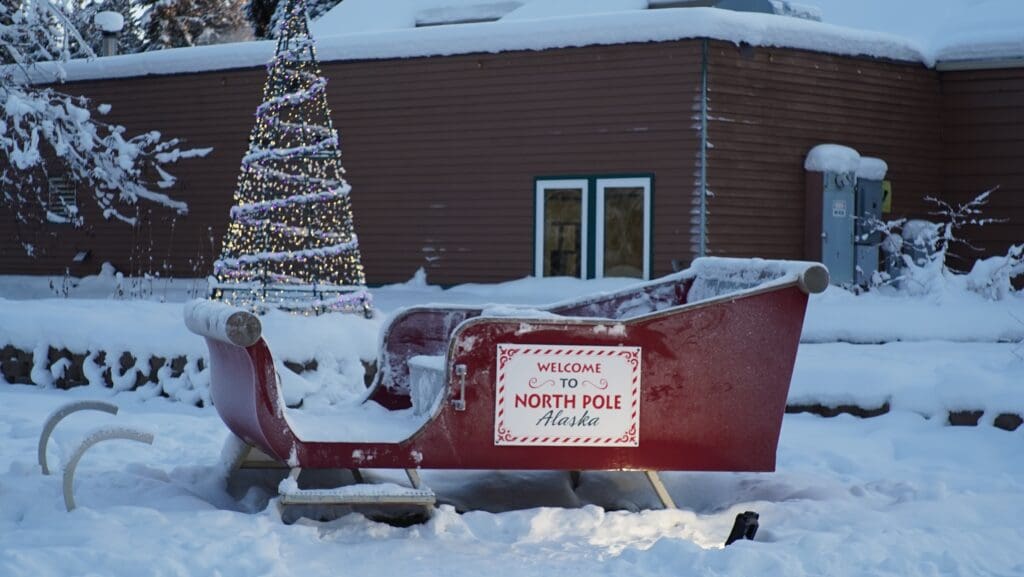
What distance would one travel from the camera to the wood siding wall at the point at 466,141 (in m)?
17.1

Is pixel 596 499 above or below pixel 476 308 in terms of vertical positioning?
below

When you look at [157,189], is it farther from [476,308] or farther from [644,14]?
[476,308]

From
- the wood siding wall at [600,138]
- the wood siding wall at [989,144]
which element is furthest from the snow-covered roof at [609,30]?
the wood siding wall at [989,144]

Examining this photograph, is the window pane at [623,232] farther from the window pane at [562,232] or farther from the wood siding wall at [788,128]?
the wood siding wall at [788,128]

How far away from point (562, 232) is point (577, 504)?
1162 centimetres

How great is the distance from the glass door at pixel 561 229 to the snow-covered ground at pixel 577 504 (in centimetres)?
768

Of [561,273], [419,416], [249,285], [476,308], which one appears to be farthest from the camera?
[561,273]

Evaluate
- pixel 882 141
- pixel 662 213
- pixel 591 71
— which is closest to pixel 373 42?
pixel 591 71

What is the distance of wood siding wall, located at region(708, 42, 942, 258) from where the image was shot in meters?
17.0

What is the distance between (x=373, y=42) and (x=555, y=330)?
1366 centimetres

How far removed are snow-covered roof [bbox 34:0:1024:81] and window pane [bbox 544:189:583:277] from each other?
73.7 inches

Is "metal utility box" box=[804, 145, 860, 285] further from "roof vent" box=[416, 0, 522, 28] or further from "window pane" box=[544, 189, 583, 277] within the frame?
"roof vent" box=[416, 0, 522, 28]

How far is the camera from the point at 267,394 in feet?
18.2

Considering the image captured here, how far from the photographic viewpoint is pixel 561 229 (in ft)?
58.6
